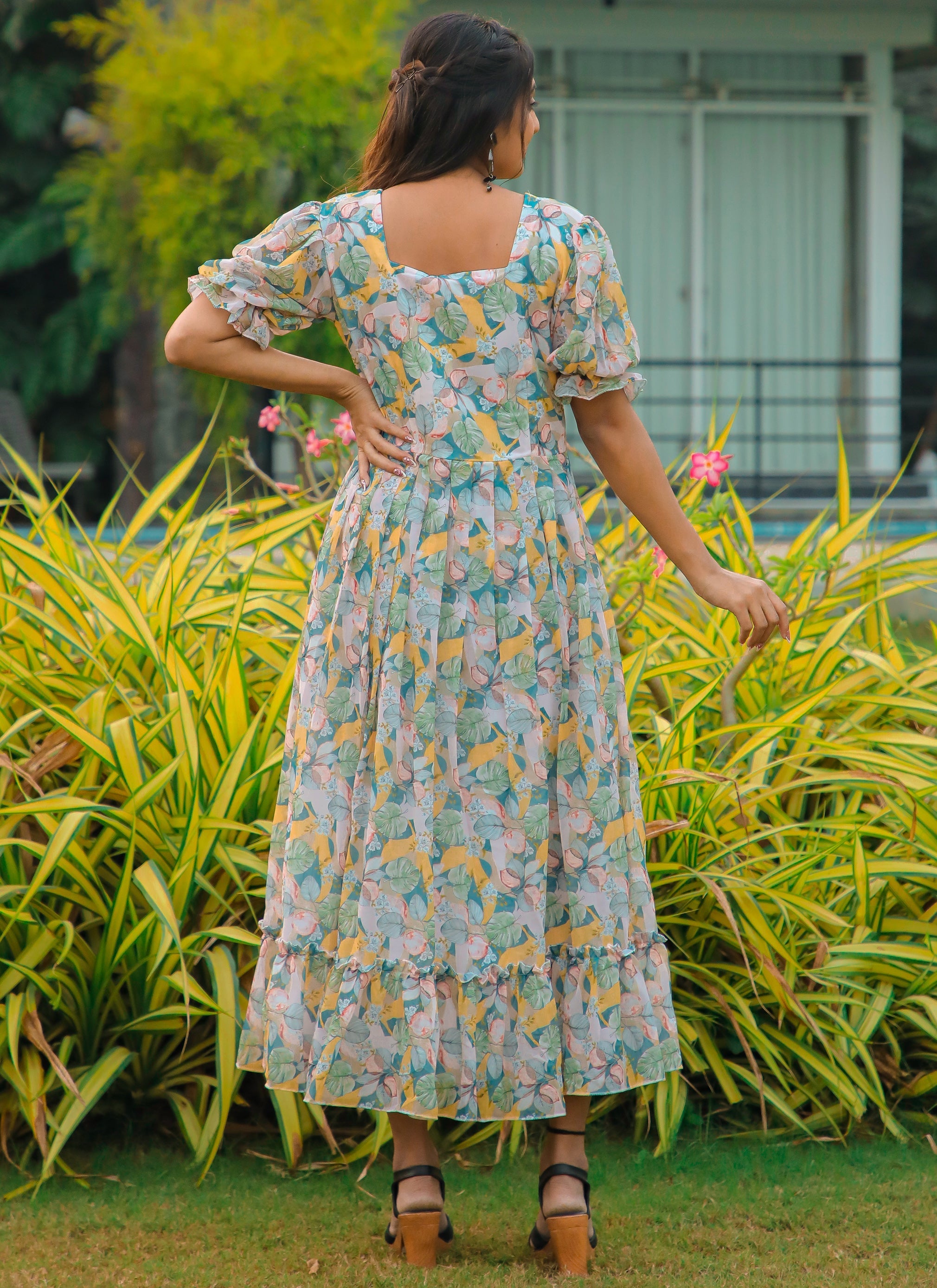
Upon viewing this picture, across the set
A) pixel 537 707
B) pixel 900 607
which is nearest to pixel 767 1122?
pixel 537 707

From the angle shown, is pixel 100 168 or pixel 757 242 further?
pixel 757 242

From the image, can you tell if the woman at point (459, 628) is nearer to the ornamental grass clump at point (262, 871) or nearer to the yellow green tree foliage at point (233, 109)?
the ornamental grass clump at point (262, 871)

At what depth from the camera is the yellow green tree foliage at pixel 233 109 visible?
693 centimetres

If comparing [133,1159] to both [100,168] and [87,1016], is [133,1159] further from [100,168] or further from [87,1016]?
[100,168]

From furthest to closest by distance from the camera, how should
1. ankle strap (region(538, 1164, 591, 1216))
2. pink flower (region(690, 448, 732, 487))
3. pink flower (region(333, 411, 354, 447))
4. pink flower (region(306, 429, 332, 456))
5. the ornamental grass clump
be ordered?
pink flower (region(306, 429, 332, 456)) < pink flower (region(333, 411, 354, 447)) < pink flower (region(690, 448, 732, 487)) < the ornamental grass clump < ankle strap (region(538, 1164, 591, 1216))

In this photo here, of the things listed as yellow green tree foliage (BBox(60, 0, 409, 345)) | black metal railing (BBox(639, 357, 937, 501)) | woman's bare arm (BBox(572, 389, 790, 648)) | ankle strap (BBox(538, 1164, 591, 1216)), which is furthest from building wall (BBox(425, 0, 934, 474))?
ankle strap (BBox(538, 1164, 591, 1216))

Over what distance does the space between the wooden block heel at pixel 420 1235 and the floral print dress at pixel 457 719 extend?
20cm

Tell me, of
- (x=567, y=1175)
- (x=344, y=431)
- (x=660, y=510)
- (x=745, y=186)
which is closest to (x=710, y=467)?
(x=344, y=431)

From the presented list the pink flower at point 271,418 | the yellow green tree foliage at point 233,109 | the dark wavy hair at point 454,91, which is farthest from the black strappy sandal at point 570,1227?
the yellow green tree foliage at point 233,109

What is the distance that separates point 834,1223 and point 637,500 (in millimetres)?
1228

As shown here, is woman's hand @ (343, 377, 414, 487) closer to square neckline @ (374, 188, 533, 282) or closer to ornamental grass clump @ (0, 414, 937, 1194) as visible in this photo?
square neckline @ (374, 188, 533, 282)

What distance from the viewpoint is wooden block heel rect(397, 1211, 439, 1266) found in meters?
1.94

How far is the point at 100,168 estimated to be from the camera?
7500 mm

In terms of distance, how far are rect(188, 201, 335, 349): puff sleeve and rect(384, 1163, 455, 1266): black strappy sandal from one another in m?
1.23
